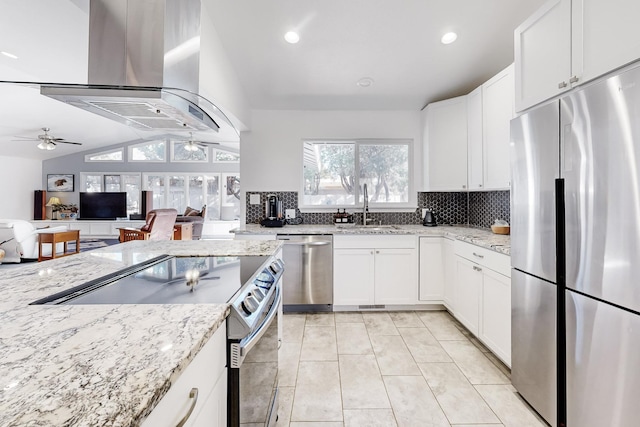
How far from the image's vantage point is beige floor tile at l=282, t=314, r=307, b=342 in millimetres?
2554

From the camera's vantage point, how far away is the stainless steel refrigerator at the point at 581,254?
1.11 metres

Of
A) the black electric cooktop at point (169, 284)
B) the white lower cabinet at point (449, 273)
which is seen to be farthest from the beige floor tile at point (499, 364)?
the black electric cooktop at point (169, 284)

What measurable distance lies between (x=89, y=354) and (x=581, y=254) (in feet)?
6.10

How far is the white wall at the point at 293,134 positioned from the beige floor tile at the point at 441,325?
1.57 metres

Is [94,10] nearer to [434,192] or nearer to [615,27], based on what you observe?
[615,27]

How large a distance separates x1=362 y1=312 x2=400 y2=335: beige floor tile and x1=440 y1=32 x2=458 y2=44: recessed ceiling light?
9.26 ft

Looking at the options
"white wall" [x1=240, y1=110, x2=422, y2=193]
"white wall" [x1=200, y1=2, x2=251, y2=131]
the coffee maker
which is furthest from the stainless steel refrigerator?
the coffee maker

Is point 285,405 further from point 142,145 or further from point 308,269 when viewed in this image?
point 142,145

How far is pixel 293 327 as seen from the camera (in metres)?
2.77

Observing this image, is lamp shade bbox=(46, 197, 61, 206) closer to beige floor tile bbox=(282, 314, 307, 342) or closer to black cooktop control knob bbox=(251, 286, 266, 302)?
beige floor tile bbox=(282, 314, 307, 342)

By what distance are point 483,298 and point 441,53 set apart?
2.36 metres

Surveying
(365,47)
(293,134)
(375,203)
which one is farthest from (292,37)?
(375,203)

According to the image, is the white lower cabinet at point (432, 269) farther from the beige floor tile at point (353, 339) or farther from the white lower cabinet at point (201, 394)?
the white lower cabinet at point (201, 394)

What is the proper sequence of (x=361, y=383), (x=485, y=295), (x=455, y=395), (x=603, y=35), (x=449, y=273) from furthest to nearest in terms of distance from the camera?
1. (x=449, y=273)
2. (x=485, y=295)
3. (x=361, y=383)
4. (x=455, y=395)
5. (x=603, y=35)
